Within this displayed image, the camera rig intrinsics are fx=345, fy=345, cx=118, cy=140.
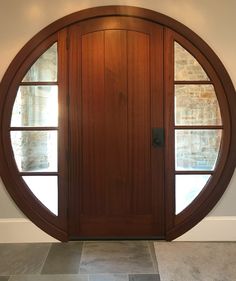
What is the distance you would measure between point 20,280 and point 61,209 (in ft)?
2.58

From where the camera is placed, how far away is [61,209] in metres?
3.11

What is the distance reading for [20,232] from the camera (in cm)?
311

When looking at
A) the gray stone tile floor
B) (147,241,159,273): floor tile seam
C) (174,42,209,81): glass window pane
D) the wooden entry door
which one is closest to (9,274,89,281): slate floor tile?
the gray stone tile floor

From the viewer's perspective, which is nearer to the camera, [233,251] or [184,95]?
[233,251]

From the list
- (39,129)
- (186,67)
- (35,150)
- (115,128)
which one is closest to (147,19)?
(186,67)

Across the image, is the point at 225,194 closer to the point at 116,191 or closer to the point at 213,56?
the point at 116,191

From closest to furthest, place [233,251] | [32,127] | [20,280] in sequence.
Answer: [20,280], [233,251], [32,127]

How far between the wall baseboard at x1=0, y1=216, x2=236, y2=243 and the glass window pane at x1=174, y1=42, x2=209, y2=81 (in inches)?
50.3

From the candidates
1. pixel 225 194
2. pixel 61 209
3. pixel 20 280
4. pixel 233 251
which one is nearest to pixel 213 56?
pixel 225 194

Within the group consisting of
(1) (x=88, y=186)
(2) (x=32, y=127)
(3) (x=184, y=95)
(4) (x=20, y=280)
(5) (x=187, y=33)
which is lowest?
(4) (x=20, y=280)

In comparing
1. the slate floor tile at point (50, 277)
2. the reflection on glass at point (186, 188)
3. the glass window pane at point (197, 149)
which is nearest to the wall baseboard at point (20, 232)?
the slate floor tile at point (50, 277)

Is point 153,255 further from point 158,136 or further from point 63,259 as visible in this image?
point 158,136

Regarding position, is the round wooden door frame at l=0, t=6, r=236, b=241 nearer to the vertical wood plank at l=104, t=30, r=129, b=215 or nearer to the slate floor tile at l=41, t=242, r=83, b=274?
the slate floor tile at l=41, t=242, r=83, b=274

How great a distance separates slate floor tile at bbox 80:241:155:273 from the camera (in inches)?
103
